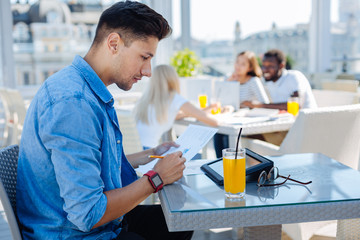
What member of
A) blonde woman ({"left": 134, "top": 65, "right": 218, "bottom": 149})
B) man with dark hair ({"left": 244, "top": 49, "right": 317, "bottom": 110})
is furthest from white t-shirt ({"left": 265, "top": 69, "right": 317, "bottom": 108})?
blonde woman ({"left": 134, "top": 65, "right": 218, "bottom": 149})

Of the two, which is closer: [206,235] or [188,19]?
[206,235]

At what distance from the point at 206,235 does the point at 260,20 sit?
205 inches

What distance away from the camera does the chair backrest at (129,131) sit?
2.54 meters

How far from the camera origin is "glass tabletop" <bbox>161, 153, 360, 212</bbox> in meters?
1.13

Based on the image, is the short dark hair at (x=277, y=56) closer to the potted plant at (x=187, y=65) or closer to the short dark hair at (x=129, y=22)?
the potted plant at (x=187, y=65)

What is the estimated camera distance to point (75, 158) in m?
1.05

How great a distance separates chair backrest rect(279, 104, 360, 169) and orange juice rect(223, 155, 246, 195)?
3.98 ft

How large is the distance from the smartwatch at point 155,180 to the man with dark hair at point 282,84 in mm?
2361

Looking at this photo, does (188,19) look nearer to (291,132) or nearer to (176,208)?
(291,132)

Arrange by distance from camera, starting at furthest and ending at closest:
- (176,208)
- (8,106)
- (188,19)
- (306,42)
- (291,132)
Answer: (306,42)
(188,19)
(8,106)
(291,132)
(176,208)

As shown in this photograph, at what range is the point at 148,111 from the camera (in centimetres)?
308

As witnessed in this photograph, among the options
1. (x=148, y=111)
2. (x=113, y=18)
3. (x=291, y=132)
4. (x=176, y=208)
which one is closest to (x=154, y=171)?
(x=176, y=208)

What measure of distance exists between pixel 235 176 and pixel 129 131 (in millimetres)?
1481

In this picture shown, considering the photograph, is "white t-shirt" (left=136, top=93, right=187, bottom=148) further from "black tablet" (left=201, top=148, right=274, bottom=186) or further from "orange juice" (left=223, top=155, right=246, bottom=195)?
"orange juice" (left=223, top=155, right=246, bottom=195)
